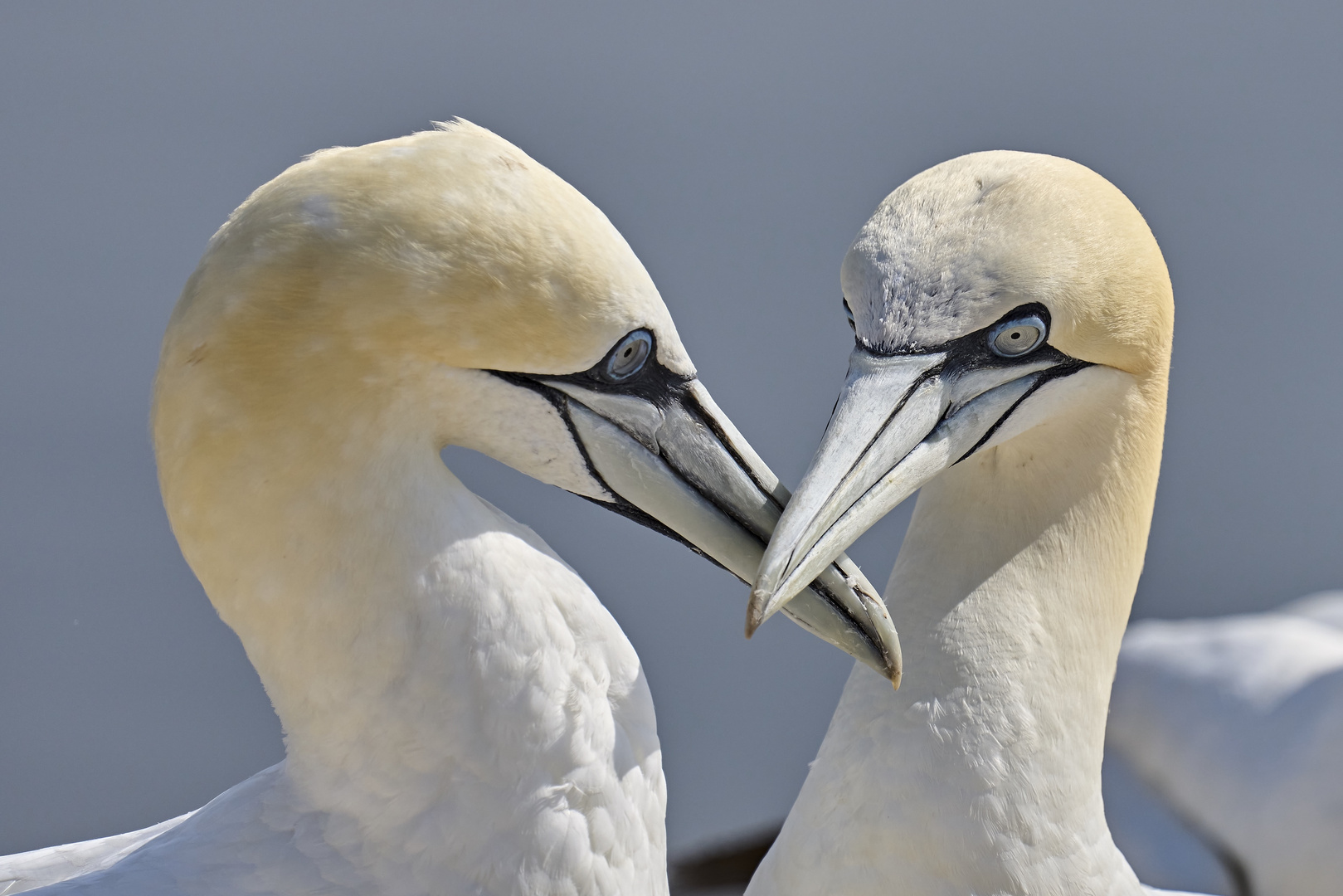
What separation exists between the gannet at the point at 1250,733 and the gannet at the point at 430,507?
2.24m

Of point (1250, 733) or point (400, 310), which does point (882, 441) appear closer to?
point (400, 310)

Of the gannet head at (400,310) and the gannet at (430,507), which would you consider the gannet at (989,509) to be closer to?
the gannet at (430,507)

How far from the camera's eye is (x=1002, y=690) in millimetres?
1982

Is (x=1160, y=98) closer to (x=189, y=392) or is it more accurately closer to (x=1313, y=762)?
(x=1313, y=762)

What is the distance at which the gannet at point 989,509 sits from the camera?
1789mm

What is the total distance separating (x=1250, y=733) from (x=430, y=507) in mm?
2952

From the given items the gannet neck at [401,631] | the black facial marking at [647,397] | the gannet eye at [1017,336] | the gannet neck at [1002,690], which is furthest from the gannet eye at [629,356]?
the gannet neck at [1002,690]

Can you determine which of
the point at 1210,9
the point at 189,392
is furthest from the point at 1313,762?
the point at 189,392

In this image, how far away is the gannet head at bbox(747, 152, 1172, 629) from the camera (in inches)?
69.9

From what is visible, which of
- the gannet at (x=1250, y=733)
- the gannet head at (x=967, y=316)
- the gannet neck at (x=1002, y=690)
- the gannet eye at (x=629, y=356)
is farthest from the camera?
the gannet at (x=1250, y=733)

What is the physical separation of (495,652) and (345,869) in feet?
1.12

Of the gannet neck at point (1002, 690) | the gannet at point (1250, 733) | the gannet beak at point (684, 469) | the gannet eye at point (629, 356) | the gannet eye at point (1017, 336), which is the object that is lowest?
the gannet at point (1250, 733)

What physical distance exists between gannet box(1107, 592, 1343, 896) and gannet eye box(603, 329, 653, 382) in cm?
261

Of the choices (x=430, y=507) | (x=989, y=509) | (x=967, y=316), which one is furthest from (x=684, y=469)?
(x=989, y=509)
